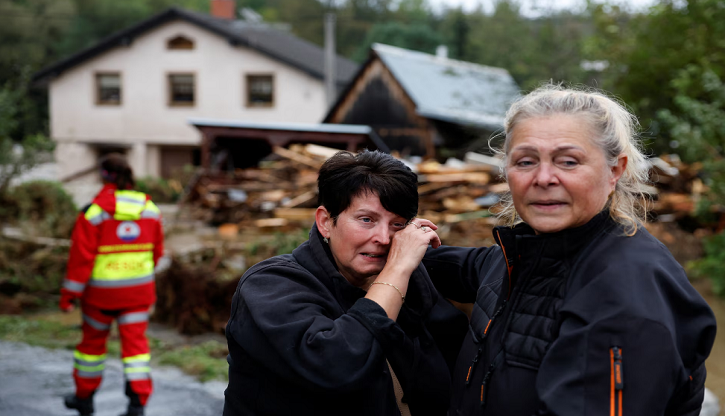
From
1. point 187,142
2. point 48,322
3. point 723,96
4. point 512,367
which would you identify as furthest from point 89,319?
point 187,142

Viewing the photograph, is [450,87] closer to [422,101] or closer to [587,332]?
[422,101]

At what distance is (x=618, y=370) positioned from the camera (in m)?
1.60

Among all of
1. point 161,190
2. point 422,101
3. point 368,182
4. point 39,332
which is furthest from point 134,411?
point 161,190

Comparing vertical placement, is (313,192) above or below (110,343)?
above

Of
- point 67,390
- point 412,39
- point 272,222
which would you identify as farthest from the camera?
point 412,39

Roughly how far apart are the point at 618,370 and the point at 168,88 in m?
28.0

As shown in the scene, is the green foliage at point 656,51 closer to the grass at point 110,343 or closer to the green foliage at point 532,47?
the green foliage at point 532,47

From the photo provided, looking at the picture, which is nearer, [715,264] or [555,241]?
[555,241]

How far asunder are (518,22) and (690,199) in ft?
86.6

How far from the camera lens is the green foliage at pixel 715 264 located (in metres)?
7.99

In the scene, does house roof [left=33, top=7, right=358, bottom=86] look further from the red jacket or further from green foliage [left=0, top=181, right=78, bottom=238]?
the red jacket

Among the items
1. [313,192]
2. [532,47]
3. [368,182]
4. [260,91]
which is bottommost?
[313,192]

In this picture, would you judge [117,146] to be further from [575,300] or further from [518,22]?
[575,300]

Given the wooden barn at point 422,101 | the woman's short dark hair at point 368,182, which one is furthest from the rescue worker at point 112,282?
the wooden barn at point 422,101
